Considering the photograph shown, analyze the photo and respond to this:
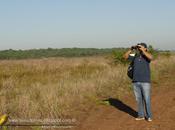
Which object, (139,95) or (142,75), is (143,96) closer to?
(139,95)

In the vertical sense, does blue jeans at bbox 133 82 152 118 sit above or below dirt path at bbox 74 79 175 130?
above

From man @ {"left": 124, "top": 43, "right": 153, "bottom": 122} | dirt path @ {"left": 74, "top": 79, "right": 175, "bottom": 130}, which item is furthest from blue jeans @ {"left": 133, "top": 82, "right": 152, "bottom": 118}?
dirt path @ {"left": 74, "top": 79, "right": 175, "bottom": 130}

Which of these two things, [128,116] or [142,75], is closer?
[142,75]

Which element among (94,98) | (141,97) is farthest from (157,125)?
(94,98)

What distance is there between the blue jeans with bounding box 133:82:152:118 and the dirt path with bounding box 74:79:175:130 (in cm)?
25

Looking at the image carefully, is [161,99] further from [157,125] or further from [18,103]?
[18,103]

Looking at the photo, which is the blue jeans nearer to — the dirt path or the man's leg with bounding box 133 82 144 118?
the man's leg with bounding box 133 82 144 118

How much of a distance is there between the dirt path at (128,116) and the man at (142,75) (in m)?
0.44

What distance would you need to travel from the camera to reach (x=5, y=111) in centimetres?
1025

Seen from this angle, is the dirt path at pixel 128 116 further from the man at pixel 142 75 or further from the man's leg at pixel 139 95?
the man at pixel 142 75

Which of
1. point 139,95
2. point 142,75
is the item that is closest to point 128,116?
point 139,95

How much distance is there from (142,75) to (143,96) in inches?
19.7

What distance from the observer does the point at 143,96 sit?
9.43 metres

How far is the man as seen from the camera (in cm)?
923
